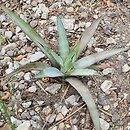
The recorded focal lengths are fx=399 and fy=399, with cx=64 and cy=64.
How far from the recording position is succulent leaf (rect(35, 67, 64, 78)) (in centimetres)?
170

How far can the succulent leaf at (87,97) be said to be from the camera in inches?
63.0

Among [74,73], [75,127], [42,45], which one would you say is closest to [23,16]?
[42,45]

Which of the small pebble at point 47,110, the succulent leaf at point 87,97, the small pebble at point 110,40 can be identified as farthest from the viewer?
the small pebble at point 110,40

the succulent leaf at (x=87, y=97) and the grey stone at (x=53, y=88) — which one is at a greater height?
the grey stone at (x=53, y=88)

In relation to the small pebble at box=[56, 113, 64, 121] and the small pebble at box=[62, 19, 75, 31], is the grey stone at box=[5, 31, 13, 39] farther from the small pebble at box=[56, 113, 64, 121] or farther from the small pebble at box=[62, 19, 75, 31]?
the small pebble at box=[56, 113, 64, 121]

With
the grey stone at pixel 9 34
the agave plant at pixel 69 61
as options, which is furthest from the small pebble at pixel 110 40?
the grey stone at pixel 9 34

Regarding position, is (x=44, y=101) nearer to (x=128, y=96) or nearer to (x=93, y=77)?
(x=93, y=77)

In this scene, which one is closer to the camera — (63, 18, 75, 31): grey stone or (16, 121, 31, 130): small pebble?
(16, 121, 31, 130): small pebble

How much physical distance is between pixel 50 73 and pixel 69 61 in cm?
10

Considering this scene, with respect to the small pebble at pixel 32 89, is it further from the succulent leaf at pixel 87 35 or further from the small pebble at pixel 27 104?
the succulent leaf at pixel 87 35

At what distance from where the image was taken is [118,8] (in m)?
2.08

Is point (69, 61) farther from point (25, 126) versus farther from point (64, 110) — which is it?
point (25, 126)

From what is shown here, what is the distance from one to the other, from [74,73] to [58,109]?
170 mm

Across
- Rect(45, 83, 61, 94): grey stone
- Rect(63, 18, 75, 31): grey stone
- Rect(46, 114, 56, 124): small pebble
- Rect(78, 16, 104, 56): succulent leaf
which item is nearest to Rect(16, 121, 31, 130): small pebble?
Rect(46, 114, 56, 124): small pebble
